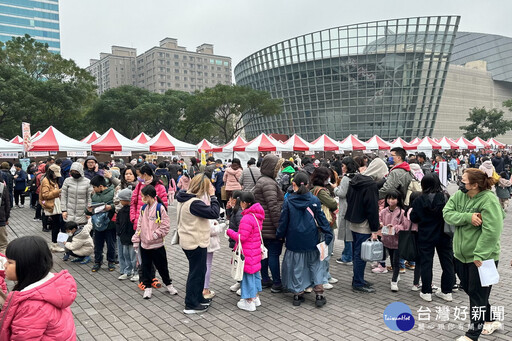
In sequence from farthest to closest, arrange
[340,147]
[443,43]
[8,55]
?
[443,43] < [8,55] < [340,147]

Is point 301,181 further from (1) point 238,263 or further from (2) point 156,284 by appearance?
(2) point 156,284

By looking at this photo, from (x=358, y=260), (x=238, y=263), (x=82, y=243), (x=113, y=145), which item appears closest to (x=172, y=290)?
(x=238, y=263)

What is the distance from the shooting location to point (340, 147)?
74.5 ft

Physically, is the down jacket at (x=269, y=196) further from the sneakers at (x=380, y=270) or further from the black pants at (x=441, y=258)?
the sneakers at (x=380, y=270)

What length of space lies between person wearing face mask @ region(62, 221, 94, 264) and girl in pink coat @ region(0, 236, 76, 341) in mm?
4686

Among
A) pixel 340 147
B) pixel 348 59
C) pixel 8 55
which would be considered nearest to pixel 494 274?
pixel 340 147

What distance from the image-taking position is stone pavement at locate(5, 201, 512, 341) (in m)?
4.04

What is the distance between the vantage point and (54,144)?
1356cm

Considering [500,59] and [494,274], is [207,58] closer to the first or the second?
[500,59]

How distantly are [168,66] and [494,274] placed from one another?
344ft

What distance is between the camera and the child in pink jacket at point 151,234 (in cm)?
491

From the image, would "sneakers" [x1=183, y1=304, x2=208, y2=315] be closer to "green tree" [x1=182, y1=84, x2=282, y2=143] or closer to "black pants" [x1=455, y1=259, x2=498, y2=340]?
"black pants" [x1=455, y1=259, x2=498, y2=340]

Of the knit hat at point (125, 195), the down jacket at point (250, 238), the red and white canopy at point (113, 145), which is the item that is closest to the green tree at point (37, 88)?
the red and white canopy at point (113, 145)

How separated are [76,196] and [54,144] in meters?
8.44
